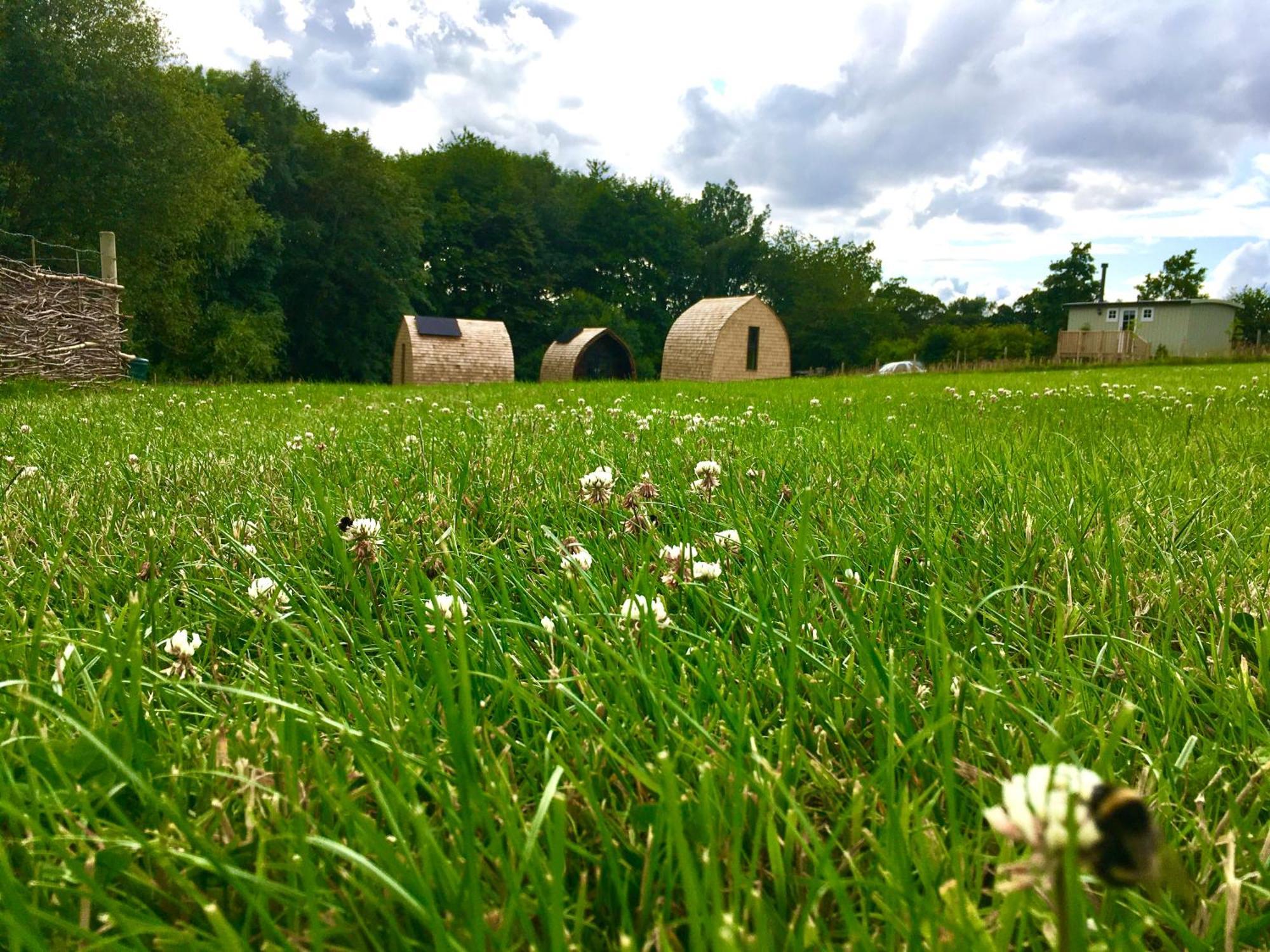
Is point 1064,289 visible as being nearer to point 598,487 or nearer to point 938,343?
point 938,343

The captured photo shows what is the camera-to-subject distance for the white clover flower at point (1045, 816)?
1.61 feet

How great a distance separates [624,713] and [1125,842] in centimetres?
79

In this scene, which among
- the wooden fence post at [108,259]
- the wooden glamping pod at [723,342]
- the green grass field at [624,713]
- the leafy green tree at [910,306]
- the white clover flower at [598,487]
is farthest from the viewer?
the leafy green tree at [910,306]

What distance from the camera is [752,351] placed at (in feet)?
128

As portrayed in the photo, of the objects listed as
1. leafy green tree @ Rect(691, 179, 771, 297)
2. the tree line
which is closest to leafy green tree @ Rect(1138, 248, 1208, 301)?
the tree line

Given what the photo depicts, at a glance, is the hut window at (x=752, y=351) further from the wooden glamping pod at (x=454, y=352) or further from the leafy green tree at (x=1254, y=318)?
the leafy green tree at (x=1254, y=318)

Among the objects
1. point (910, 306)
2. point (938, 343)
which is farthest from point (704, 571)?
point (910, 306)

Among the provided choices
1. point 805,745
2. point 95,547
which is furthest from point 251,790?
point 95,547

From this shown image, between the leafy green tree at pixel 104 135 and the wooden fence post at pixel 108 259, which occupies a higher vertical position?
the leafy green tree at pixel 104 135

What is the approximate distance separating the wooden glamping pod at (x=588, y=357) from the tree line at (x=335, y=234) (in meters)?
10.1

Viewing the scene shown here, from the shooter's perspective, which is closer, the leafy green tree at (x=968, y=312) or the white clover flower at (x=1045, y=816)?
the white clover flower at (x=1045, y=816)

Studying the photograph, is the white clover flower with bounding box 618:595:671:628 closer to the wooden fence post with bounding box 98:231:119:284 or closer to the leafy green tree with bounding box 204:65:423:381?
the wooden fence post with bounding box 98:231:119:284

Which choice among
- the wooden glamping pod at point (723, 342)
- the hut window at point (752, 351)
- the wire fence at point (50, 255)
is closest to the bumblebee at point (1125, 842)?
the wire fence at point (50, 255)

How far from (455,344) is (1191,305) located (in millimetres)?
61693
